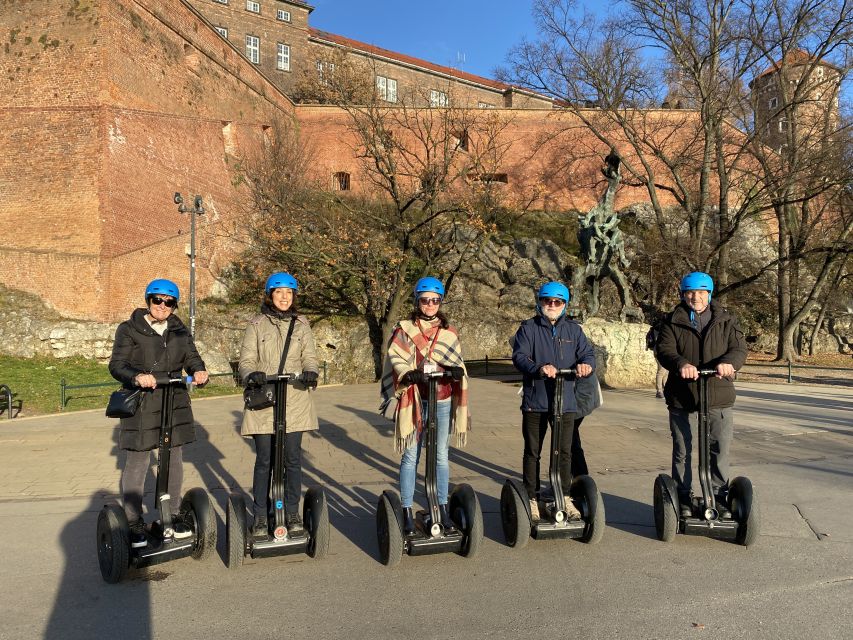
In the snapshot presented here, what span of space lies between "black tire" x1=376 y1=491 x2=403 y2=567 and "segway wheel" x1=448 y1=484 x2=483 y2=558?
17.1 inches

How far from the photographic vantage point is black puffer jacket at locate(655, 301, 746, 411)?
14.4 feet

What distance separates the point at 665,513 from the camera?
4.32m

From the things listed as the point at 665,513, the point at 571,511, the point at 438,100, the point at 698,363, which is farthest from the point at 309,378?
the point at 438,100

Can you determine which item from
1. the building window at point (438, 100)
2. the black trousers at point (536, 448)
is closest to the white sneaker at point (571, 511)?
the black trousers at point (536, 448)

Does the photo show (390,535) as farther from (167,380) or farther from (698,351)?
(698,351)

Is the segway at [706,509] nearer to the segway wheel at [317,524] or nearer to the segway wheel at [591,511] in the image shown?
the segway wheel at [591,511]

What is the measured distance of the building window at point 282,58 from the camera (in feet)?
145

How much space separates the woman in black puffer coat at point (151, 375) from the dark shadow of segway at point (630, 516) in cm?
317

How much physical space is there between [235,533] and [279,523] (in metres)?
0.28

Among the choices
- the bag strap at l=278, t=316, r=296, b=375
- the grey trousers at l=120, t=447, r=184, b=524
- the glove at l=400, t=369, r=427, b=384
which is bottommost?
the grey trousers at l=120, t=447, r=184, b=524

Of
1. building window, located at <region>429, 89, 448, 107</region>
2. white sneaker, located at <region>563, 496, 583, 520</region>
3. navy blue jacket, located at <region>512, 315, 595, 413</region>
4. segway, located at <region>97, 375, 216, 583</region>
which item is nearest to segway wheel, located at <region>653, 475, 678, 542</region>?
white sneaker, located at <region>563, 496, 583, 520</region>

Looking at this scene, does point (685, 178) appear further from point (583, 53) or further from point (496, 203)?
point (496, 203)

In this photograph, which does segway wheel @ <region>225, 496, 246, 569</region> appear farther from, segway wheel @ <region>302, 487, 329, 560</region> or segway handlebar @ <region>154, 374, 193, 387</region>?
segway handlebar @ <region>154, 374, 193, 387</region>

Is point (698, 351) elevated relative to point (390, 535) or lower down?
elevated
